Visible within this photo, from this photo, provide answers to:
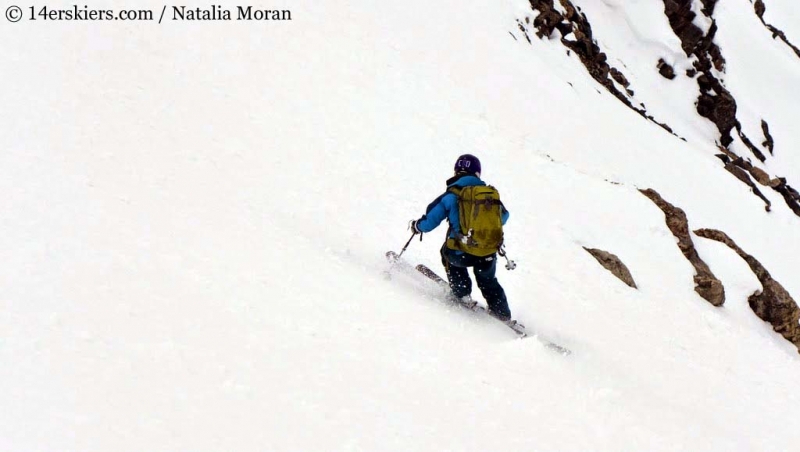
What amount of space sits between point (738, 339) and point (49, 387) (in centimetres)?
1132

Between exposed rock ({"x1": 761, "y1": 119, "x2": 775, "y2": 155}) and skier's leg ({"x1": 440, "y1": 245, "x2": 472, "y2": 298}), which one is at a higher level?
exposed rock ({"x1": 761, "y1": 119, "x2": 775, "y2": 155})

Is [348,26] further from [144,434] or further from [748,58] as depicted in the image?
[748,58]

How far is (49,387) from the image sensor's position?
3.58 m

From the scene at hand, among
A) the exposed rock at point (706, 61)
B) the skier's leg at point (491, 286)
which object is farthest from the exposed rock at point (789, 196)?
A: the skier's leg at point (491, 286)

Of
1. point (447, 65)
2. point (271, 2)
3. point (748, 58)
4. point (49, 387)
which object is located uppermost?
point (748, 58)

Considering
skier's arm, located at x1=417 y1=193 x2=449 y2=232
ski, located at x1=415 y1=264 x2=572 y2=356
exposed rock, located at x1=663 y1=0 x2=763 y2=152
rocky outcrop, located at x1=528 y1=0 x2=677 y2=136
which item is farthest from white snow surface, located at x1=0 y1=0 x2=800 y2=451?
exposed rock, located at x1=663 y1=0 x2=763 y2=152

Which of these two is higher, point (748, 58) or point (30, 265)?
point (748, 58)

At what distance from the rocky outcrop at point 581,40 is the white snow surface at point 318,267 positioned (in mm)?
11221

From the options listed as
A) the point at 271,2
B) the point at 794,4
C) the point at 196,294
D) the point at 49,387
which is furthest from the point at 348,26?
the point at 794,4

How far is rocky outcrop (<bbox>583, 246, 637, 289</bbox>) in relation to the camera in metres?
11.4

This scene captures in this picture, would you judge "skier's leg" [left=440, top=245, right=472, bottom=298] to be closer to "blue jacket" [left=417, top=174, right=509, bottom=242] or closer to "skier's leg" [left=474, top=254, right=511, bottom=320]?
"skier's leg" [left=474, top=254, right=511, bottom=320]

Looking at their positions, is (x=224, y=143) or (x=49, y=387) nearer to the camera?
(x=49, y=387)

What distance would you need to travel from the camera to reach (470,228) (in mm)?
6695

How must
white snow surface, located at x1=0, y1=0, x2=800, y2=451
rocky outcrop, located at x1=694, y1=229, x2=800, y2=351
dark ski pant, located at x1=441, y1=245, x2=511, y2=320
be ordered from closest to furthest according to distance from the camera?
white snow surface, located at x1=0, y1=0, x2=800, y2=451 → dark ski pant, located at x1=441, y1=245, x2=511, y2=320 → rocky outcrop, located at x1=694, y1=229, x2=800, y2=351
